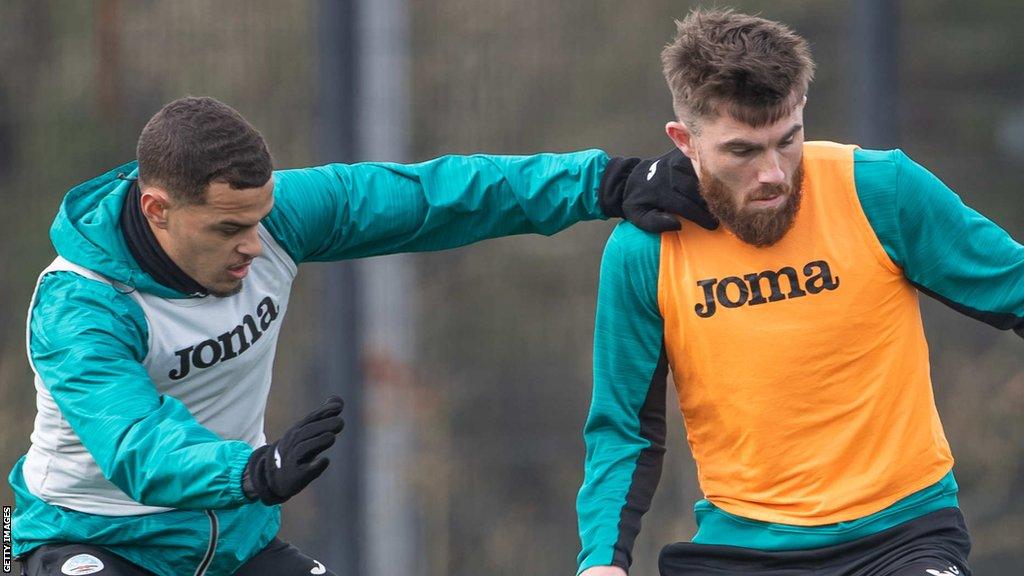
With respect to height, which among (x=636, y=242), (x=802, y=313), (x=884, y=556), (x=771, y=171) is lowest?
(x=884, y=556)

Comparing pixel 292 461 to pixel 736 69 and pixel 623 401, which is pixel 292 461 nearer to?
pixel 623 401

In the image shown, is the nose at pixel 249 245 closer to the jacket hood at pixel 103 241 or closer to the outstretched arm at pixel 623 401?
the jacket hood at pixel 103 241

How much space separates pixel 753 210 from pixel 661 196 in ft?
0.77

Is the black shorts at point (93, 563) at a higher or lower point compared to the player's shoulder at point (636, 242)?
lower

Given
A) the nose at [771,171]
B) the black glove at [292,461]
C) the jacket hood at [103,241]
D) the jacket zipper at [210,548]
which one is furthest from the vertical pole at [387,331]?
the black glove at [292,461]

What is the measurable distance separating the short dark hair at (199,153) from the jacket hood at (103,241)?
12 cm

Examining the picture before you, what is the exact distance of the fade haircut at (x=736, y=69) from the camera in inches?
121

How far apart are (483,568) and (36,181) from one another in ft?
7.71

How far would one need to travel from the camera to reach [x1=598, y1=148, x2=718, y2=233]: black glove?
3.28 m

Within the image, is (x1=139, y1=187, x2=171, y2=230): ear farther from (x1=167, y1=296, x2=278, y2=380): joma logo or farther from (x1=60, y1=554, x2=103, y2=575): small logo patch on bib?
(x1=60, y1=554, x2=103, y2=575): small logo patch on bib

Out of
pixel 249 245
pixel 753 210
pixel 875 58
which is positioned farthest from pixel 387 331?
pixel 753 210

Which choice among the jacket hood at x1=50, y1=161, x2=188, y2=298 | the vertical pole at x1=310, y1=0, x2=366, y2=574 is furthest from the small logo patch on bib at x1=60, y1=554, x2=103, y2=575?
the vertical pole at x1=310, y1=0, x2=366, y2=574

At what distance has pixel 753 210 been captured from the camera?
125 inches

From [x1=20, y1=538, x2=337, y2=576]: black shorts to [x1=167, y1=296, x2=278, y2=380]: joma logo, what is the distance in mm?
467
